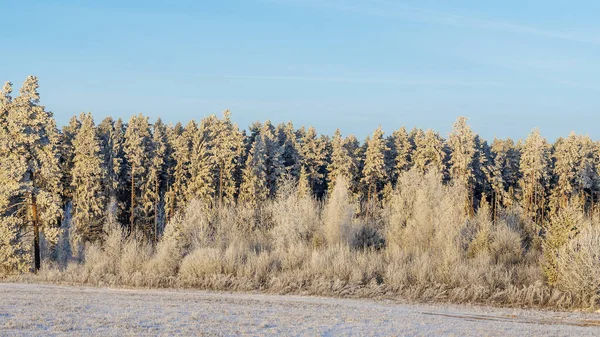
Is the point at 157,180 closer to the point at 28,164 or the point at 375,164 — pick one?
the point at 375,164

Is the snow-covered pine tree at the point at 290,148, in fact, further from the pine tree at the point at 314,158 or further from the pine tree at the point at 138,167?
the pine tree at the point at 138,167

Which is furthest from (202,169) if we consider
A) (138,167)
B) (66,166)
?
(66,166)

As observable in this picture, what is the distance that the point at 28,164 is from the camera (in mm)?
28266

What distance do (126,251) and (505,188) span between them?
60.3 m

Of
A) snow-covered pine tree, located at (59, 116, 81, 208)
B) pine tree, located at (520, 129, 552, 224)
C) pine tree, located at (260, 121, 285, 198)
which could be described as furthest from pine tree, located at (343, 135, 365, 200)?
snow-covered pine tree, located at (59, 116, 81, 208)

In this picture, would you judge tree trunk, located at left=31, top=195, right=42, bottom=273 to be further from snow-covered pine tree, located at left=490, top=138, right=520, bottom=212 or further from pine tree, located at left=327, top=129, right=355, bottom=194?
snow-covered pine tree, located at left=490, top=138, right=520, bottom=212

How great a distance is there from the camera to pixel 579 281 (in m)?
20.3

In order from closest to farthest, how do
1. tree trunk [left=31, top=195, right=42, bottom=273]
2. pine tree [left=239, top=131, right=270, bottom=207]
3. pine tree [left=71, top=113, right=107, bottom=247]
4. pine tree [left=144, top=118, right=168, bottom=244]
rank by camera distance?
tree trunk [left=31, top=195, right=42, bottom=273], pine tree [left=71, top=113, right=107, bottom=247], pine tree [left=239, top=131, right=270, bottom=207], pine tree [left=144, top=118, right=168, bottom=244]

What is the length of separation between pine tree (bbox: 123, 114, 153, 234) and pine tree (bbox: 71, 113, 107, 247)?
14.9 ft

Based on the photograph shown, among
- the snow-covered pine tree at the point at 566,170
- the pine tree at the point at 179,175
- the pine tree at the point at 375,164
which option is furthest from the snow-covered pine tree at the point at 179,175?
the snow-covered pine tree at the point at 566,170

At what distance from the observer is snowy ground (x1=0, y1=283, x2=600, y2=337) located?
12.2m

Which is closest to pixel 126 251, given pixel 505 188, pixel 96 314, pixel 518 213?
pixel 96 314

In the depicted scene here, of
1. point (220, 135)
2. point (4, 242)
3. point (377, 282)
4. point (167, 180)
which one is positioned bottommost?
point (377, 282)

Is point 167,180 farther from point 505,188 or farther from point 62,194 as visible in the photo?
point 505,188
